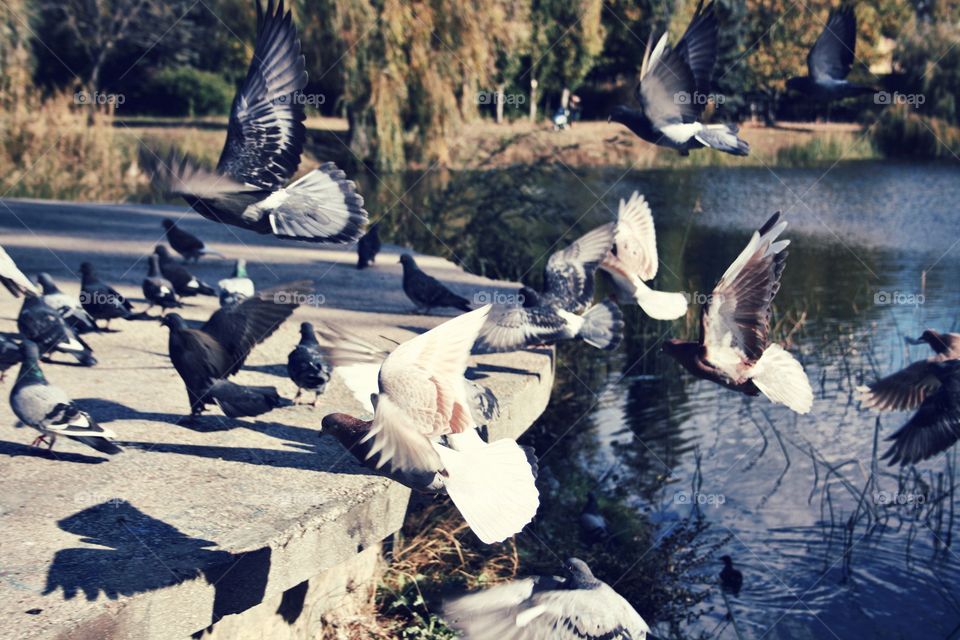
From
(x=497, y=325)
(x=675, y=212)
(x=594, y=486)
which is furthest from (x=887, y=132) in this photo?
(x=497, y=325)

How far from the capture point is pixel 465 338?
3406 mm

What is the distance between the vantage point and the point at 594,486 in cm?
692

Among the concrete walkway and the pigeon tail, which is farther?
the pigeon tail

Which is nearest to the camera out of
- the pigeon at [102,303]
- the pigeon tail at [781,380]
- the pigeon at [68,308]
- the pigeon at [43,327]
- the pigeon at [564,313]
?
the pigeon tail at [781,380]

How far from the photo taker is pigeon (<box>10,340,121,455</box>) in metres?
4.02

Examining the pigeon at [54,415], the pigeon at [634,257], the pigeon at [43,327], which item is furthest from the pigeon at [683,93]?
the pigeon at [43,327]

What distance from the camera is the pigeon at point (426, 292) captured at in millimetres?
6758

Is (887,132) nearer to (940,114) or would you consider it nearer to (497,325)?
(940,114)

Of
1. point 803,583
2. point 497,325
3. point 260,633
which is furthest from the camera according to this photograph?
point 803,583

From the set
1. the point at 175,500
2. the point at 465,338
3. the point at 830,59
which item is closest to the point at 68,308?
the point at 175,500

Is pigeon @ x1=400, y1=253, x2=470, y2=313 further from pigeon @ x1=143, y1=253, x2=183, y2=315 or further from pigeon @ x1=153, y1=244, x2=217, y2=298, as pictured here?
pigeon @ x1=143, y1=253, x2=183, y2=315

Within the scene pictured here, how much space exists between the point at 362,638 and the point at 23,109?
42.1 ft

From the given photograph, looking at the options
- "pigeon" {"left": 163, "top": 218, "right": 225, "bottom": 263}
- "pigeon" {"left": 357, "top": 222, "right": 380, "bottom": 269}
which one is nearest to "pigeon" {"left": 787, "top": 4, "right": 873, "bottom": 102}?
"pigeon" {"left": 357, "top": 222, "right": 380, "bottom": 269}

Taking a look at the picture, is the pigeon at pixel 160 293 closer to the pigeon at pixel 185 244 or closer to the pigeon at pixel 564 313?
the pigeon at pixel 185 244
